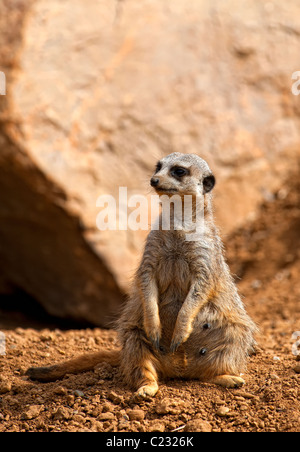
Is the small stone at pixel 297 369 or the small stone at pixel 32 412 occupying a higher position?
the small stone at pixel 297 369

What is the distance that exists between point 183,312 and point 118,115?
2804 mm

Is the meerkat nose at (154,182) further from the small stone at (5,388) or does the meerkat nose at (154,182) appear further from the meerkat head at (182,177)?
the small stone at (5,388)

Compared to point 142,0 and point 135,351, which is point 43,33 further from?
point 135,351

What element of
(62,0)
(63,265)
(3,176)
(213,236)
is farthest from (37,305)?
(213,236)

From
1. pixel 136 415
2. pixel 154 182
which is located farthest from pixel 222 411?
pixel 154 182

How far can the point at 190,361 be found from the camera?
127 inches

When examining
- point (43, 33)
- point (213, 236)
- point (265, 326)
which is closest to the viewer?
point (213, 236)

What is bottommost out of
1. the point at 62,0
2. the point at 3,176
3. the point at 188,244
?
the point at 188,244

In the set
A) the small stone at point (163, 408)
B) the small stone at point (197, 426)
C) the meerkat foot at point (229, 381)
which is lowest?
the small stone at point (197, 426)

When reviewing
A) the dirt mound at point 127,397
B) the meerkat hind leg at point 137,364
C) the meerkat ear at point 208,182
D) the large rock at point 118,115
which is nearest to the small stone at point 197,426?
the dirt mound at point 127,397

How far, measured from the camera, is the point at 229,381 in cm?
311

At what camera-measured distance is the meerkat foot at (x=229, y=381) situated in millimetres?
3102

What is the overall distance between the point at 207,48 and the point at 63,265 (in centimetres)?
247

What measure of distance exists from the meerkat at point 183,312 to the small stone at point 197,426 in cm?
38
